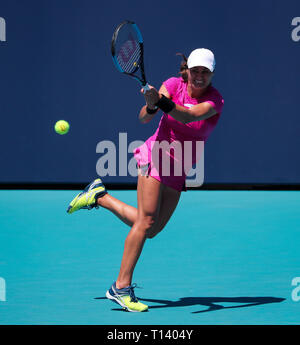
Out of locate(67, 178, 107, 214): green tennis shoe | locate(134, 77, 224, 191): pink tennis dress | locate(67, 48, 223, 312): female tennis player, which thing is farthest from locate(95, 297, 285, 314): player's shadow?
locate(67, 178, 107, 214): green tennis shoe

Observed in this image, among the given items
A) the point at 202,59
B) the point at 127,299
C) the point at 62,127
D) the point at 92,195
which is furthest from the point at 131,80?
the point at 127,299

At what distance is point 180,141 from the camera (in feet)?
13.6

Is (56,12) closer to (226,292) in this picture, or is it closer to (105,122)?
(105,122)

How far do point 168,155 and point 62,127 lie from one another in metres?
5.34

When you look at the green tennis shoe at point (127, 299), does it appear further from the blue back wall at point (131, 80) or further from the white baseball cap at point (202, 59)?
the blue back wall at point (131, 80)

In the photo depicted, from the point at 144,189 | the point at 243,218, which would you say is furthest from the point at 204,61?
the point at 243,218

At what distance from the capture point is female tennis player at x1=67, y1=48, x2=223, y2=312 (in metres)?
4.01

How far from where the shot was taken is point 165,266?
516 cm

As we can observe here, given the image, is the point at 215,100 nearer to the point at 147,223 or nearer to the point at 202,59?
the point at 202,59

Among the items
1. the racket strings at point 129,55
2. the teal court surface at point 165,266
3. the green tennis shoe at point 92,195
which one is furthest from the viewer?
the green tennis shoe at point 92,195

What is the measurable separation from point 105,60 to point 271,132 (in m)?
2.31

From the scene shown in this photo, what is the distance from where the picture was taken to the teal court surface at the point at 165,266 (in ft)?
12.8

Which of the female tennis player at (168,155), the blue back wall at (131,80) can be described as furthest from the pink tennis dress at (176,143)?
the blue back wall at (131,80)

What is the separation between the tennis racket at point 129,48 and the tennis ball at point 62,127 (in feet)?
16.6
